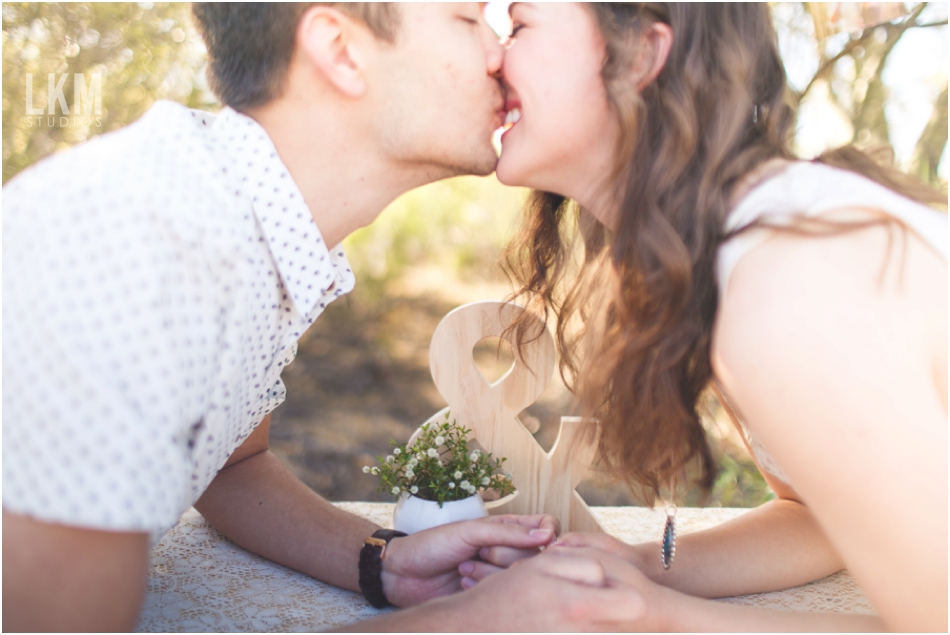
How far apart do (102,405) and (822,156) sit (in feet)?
4.24

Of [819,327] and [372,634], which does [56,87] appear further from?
[819,327]

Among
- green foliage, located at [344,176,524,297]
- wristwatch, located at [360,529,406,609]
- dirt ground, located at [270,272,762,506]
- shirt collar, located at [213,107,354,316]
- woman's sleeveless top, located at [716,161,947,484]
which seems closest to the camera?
woman's sleeveless top, located at [716,161,947,484]

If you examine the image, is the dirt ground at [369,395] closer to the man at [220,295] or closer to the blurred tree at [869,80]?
the blurred tree at [869,80]

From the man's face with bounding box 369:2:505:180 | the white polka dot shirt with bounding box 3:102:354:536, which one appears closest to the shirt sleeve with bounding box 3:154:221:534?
the white polka dot shirt with bounding box 3:102:354:536

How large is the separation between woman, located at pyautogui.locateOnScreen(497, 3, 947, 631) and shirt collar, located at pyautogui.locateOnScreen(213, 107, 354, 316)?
464mm

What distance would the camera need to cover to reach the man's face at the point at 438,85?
1.57 m

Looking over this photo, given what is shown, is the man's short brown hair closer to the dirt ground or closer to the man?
the man

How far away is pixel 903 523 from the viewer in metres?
1.02

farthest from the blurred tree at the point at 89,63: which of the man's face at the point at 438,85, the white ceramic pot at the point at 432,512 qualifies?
the white ceramic pot at the point at 432,512

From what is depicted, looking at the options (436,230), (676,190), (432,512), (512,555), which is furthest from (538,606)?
(436,230)

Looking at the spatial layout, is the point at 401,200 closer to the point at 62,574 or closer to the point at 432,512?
the point at 432,512

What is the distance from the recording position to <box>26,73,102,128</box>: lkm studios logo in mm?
3100

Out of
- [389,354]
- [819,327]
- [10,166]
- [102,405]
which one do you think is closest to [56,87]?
[10,166]

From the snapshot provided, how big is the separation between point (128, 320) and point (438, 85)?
853 mm
